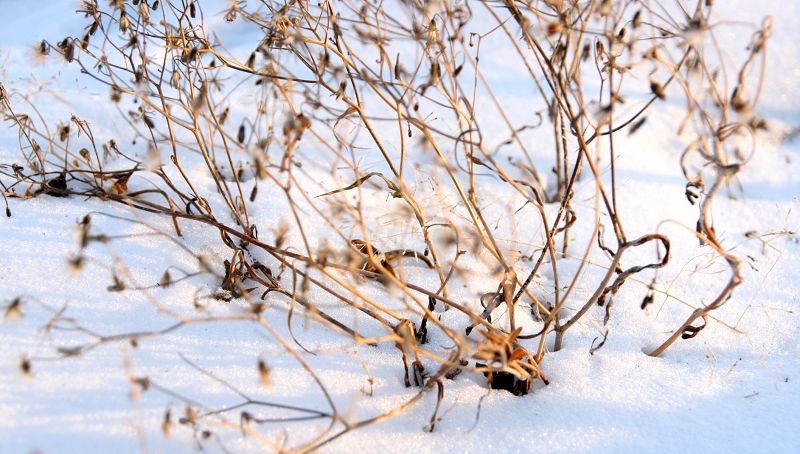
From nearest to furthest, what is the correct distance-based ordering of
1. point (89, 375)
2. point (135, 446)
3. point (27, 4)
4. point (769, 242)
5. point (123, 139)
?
point (135, 446) → point (89, 375) → point (769, 242) → point (123, 139) → point (27, 4)

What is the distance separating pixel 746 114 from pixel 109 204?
1.52m

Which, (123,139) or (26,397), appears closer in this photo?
(26,397)

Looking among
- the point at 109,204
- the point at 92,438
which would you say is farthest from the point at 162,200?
the point at 92,438

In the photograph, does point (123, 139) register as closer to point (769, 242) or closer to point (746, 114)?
point (746, 114)

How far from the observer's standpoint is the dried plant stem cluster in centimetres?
111

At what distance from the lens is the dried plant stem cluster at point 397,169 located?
1.11 m

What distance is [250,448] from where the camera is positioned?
1190 mm

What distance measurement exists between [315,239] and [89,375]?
67cm

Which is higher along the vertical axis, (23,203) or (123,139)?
(123,139)

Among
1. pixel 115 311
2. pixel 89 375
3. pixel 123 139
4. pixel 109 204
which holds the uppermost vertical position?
pixel 123 139

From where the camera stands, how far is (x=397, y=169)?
79.6 inches

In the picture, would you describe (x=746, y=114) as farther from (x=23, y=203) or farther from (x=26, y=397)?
(x=23, y=203)

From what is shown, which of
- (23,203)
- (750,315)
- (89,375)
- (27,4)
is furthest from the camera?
(27,4)

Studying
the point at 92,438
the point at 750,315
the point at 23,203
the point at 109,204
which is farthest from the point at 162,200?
the point at 750,315
